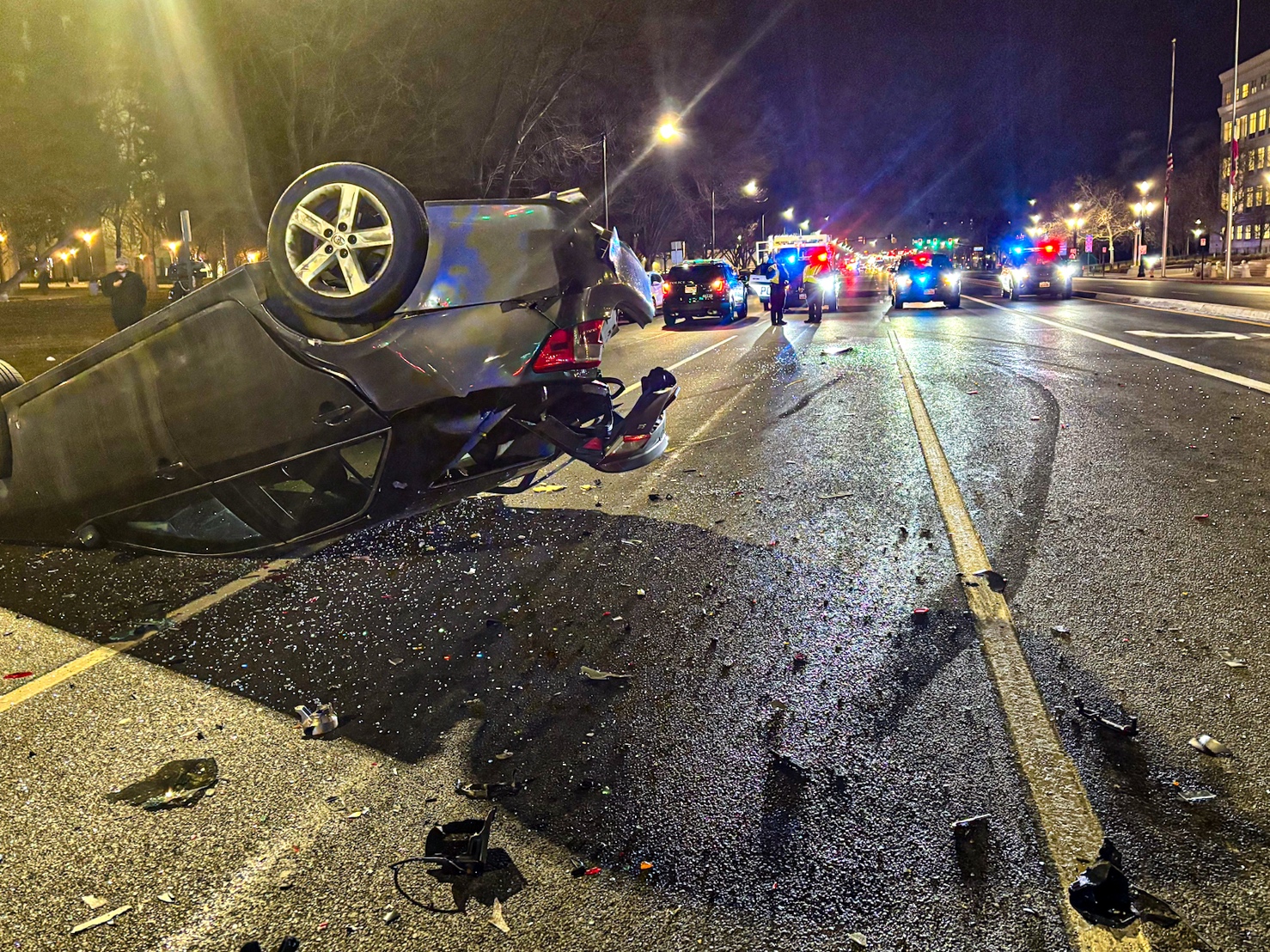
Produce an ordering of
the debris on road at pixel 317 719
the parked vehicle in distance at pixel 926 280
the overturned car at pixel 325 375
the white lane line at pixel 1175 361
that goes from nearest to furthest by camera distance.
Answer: the debris on road at pixel 317 719 < the overturned car at pixel 325 375 < the white lane line at pixel 1175 361 < the parked vehicle in distance at pixel 926 280

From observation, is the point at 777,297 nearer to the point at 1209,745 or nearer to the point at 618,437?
the point at 618,437

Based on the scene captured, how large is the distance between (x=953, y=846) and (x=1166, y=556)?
327cm

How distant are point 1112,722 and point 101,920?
3.15m

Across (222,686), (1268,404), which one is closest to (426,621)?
(222,686)

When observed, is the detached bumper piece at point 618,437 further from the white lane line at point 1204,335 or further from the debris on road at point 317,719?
the white lane line at point 1204,335

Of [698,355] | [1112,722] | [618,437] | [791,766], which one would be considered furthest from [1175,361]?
[791,766]

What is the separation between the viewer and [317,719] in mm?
3855

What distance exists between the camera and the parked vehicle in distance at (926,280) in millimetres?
32688

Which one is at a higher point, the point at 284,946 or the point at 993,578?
the point at 284,946

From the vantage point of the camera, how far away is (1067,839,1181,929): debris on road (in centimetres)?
255

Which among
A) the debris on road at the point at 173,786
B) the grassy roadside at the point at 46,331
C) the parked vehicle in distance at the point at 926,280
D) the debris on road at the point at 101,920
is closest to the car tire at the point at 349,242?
the debris on road at the point at 173,786

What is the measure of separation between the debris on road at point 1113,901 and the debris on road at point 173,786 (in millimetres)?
2595

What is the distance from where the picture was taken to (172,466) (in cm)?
535

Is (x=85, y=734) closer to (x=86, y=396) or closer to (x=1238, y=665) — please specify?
(x=86, y=396)
